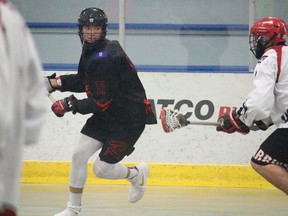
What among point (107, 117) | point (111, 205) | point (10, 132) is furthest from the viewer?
point (111, 205)

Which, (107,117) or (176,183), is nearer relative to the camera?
(107,117)

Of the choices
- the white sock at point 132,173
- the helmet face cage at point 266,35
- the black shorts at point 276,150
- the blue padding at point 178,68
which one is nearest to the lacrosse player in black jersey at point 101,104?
the white sock at point 132,173

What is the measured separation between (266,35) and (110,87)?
3.94 feet

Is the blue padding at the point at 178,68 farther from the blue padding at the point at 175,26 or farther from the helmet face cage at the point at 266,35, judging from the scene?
the helmet face cage at the point at 266,35

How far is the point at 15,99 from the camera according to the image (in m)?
2.01

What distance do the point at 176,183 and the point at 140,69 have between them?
3.97 ft

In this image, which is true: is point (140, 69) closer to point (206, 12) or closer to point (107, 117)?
point (206, 12)

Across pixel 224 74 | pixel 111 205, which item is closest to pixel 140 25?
pixel 224 74

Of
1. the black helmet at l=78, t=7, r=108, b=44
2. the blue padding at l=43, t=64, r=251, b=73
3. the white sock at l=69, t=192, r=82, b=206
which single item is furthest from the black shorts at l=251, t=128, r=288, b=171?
the blue padding at l=43, t=64, r=251, b=73

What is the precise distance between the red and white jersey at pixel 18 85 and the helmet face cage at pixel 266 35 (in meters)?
2.91

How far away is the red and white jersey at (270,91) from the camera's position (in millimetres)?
4539

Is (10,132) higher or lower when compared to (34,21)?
higher

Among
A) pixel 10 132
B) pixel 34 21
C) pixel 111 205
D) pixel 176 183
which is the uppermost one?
pixel 10 132

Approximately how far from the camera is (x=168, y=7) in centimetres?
846
